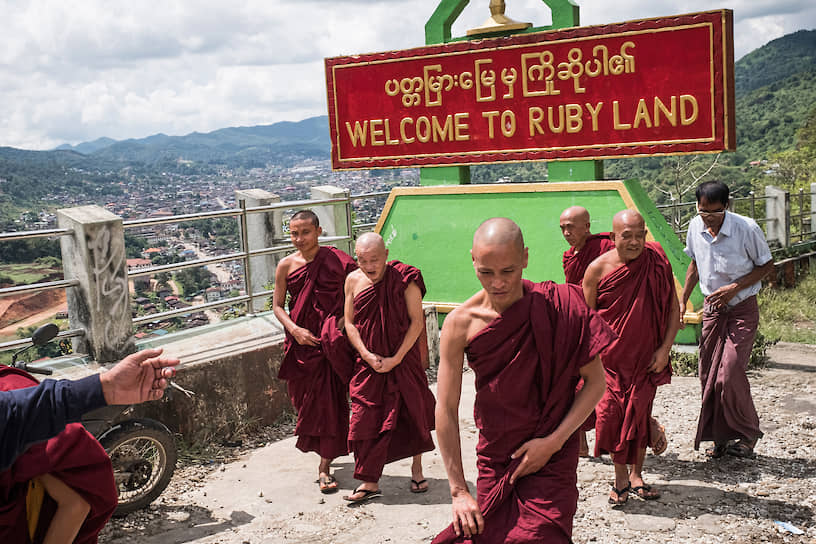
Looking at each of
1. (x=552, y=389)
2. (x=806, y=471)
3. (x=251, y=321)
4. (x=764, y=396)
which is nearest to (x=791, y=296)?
(x=764, y=396)

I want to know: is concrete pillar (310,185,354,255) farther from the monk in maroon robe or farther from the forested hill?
the monk in maroon robe

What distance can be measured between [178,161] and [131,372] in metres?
40.9

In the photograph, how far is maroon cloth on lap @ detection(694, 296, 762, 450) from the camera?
229 inches

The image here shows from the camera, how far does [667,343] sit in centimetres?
527

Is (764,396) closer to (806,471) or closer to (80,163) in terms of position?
(806,471)

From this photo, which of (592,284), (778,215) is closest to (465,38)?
(592,284)

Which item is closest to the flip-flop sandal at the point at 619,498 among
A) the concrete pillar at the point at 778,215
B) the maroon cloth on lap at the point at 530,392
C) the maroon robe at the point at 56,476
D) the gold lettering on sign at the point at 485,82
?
the maroon cloth on lap at the point at 530,392

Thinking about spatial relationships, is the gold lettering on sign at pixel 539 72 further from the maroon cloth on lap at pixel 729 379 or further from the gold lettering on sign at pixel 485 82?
the maroon cloth on lap at pixel 729 379

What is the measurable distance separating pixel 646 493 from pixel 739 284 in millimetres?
1582

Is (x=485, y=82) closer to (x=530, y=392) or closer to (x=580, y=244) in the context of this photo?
(x=580, y=244)

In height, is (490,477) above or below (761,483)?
above

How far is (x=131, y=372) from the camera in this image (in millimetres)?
2594

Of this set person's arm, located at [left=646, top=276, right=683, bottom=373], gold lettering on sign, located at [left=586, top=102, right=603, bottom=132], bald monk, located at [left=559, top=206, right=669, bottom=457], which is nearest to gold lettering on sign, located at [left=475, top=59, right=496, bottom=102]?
gold lettering on sign, located at [left=586, top=102, right=603, bottom=132]

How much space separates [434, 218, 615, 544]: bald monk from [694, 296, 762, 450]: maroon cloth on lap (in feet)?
9.80
